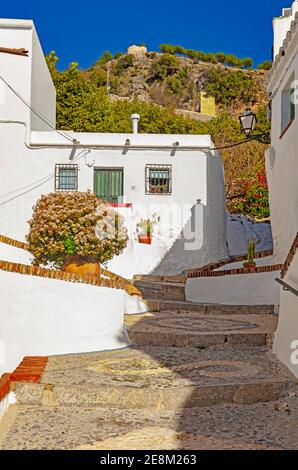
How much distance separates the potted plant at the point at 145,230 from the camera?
575 inches

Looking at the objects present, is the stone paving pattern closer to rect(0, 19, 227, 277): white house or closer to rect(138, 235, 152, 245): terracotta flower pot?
rect(138, 235, 152, 245): terracotta flower pot

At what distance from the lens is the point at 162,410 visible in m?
4.53

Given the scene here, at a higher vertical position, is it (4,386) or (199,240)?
(199,240)

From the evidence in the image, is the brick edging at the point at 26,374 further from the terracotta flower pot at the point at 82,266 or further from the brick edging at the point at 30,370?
the terracotta flower pot at the point at 82,266

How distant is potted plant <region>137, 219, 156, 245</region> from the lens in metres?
14.6

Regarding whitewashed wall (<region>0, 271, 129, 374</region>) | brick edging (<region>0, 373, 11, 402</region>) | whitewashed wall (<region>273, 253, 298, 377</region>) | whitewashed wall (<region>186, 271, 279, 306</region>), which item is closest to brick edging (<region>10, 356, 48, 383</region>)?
brick edging (<region>0, 373, 11, 402</region>)

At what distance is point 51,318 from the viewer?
20.1 ft

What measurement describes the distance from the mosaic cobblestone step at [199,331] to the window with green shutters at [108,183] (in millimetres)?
7184

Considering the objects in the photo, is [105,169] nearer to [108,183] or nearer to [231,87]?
[108,183]

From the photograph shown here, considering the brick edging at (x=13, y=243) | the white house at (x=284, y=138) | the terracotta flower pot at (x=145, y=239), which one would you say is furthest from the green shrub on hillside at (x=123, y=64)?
the brick edging at (x=13, y=243)

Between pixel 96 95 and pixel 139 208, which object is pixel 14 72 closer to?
pixel 139 208

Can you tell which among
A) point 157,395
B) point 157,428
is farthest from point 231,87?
point 157,428

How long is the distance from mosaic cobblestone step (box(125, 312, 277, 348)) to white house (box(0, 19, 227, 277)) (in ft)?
20.0

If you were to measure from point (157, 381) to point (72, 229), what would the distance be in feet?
24.2
